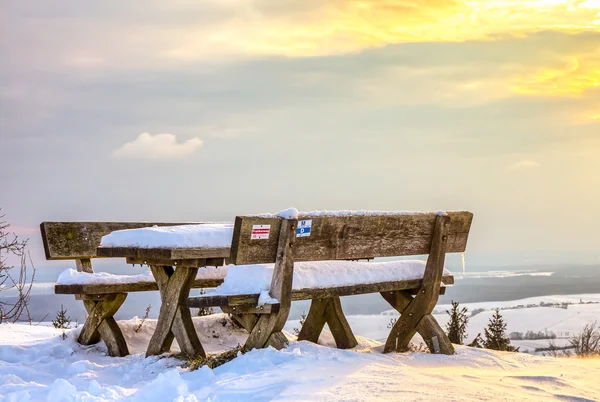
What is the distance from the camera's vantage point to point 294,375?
5.52 metres

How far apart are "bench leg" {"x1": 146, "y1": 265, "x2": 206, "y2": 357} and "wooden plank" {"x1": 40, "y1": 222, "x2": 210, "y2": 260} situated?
170 centimetres

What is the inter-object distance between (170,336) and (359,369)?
2549 millimetres

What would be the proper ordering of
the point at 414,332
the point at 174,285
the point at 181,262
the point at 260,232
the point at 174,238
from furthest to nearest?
the point at 414,332, the point at 174,285, the point at 181,262, the point at 174,238, the point at 260,232

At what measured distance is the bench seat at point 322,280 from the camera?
6.39 metres

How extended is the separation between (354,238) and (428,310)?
4.63 ft

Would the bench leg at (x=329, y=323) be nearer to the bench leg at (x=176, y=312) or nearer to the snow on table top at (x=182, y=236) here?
the bench leg at (x=176, y=312)

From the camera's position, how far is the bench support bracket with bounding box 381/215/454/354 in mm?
7805

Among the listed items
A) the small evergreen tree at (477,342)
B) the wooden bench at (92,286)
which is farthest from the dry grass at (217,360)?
the small evergreen tree at (477,342)

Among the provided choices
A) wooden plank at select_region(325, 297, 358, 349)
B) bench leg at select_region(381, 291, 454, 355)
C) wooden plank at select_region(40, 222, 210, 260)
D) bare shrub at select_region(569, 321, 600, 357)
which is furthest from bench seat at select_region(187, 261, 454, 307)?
bare shrub at select_region(569, 321, 600, 357)

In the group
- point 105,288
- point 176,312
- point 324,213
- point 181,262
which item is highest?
point 324,213

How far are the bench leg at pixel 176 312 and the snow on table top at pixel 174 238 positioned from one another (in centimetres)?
38

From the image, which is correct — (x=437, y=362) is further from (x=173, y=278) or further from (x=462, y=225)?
(x=173, y=278)

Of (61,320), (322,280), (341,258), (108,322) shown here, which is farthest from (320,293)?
(61,320)

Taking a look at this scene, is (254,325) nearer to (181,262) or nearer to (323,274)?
(323,274)
